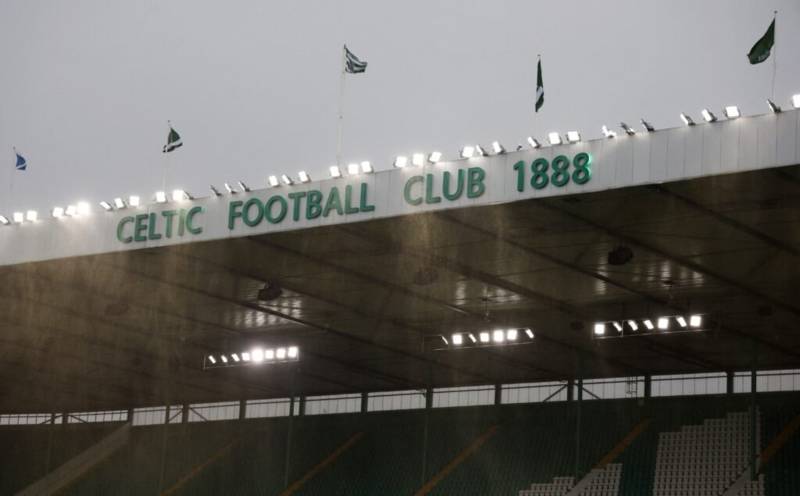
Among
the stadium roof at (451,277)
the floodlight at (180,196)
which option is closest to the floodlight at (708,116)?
the stadium roof at (451,277)

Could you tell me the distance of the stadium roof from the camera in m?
27.8

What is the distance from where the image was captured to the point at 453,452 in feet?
164

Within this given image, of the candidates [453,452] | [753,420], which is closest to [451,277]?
[753,420]

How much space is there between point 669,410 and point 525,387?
18.3 ft

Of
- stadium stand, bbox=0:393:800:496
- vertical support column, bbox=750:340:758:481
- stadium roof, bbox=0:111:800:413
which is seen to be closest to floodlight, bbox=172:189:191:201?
stadium roof, bbox=0:111:800:413

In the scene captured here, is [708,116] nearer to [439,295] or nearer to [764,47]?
[764,47]

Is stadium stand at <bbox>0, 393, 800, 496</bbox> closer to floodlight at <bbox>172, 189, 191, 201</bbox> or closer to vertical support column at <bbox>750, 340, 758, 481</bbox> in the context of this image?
vertical support column at <bbox>750, 340, 758, 481</bbox>

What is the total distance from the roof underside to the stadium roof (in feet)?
0.31

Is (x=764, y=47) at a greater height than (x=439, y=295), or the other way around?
(x=764, y=47)

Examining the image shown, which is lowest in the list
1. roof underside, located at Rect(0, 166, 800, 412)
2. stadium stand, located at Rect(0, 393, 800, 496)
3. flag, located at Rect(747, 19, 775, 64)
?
stadium stand, located at Rect(0, 393, 800, 496)

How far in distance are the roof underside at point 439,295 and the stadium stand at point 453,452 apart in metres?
1.55

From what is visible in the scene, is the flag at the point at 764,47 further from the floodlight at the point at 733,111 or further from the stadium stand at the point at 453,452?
the stadium stand at the point at 453,452

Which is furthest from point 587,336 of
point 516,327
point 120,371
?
point 120,371

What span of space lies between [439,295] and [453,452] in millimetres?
13446
